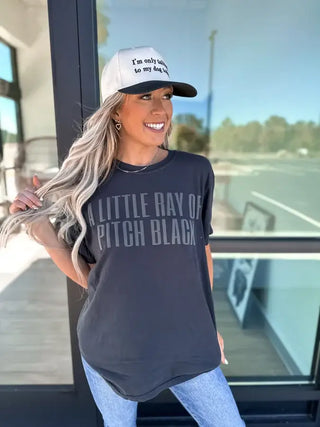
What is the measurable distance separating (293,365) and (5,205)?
1.79 m

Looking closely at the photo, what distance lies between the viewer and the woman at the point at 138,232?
2.78 feet

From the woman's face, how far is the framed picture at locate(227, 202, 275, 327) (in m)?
1.28

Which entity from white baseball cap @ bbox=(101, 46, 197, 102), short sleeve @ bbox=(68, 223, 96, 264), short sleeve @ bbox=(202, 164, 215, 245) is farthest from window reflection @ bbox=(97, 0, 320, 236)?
short sleeve @ bbox=(68, 223, 96, 264)

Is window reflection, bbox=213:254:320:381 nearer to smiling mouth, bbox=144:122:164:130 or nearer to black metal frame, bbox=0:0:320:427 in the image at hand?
black metal frame, bbox=0:0:320:427

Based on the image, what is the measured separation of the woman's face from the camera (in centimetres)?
82

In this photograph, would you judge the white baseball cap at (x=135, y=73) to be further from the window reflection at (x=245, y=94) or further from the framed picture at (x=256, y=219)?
the framed picture at (x=256, y=219)

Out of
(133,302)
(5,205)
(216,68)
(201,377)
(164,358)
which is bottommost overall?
(201,377)

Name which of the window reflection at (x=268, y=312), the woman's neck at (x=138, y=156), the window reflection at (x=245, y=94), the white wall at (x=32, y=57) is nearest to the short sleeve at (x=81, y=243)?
the woman's neck at (x=138, y=156)

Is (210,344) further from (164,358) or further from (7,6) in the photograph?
(7,6)

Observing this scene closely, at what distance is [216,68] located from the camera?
1954 millimetres

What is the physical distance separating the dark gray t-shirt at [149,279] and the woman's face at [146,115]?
96mm

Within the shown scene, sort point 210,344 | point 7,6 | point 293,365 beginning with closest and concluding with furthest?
point 210,344 < point 7,6 < point 293,365

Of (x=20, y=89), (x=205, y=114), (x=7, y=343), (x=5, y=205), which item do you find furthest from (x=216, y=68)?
(x=7, y=343)

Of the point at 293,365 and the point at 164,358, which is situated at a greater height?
the point at 164,358
